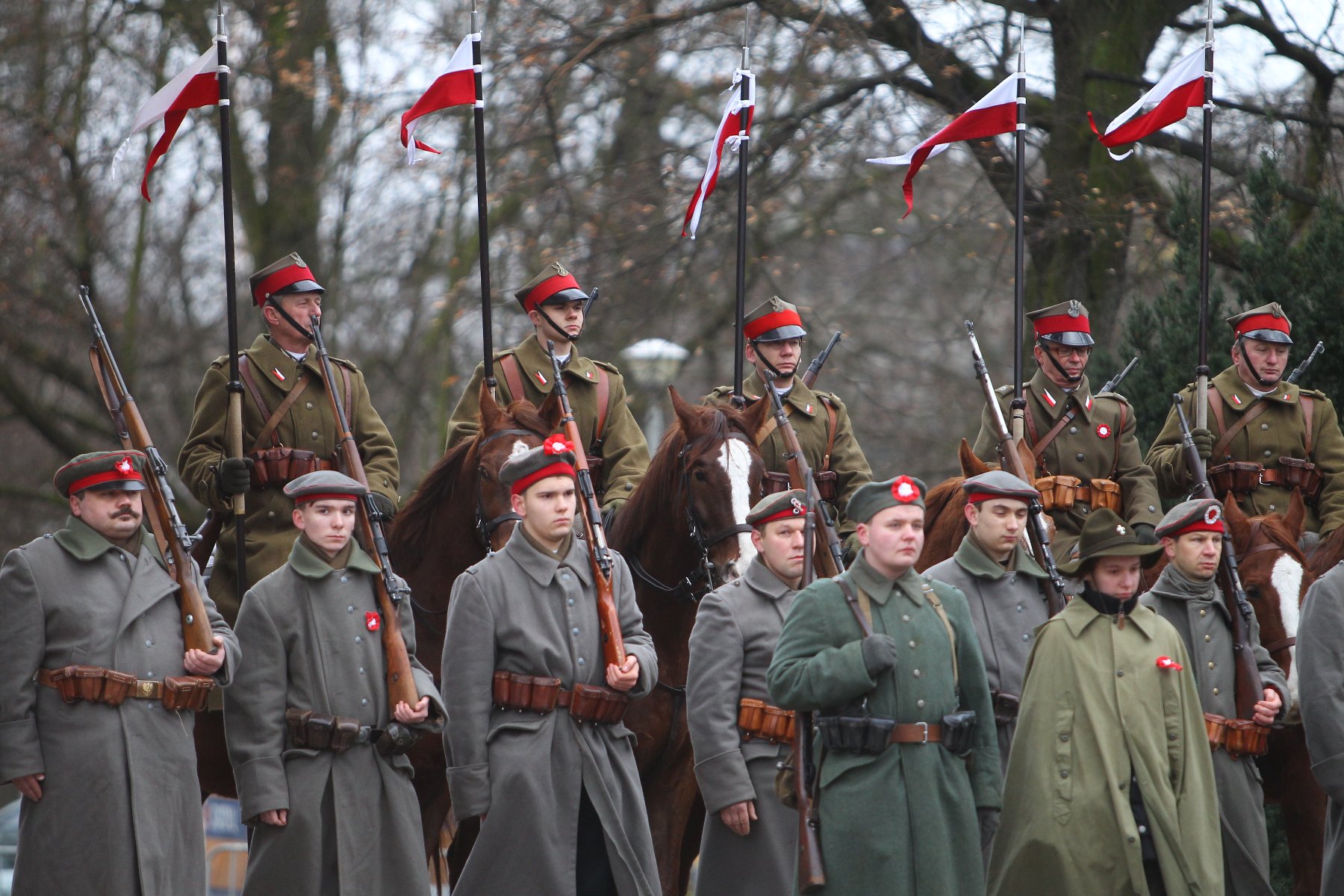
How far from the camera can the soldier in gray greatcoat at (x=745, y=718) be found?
7.24m

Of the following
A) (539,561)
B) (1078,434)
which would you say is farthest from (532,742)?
(1078,434)

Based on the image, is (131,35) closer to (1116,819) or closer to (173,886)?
(173,886)

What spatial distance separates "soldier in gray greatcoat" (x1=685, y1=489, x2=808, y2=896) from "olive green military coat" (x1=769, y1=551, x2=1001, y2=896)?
2.50ft

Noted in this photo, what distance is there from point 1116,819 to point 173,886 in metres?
3.52

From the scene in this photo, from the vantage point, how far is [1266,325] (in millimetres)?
10578

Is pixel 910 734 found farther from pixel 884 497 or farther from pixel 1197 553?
pixel 1197 553

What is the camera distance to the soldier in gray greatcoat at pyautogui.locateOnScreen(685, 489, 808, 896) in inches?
285

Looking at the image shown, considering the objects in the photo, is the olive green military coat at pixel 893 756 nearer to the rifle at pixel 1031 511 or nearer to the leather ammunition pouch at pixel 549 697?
the leather ammunition pouch at pixel 549 697

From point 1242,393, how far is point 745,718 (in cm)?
459

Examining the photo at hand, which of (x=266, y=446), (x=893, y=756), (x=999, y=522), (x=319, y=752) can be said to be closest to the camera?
(x=893, y=756)

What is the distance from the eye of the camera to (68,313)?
18.5 meters

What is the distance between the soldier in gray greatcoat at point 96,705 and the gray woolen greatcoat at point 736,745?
1812 mm

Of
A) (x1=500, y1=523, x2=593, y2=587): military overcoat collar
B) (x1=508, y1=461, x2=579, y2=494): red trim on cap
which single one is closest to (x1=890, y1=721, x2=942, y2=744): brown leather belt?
(x1=500, y1=523, x2=593, y2=587): military overcoat collar

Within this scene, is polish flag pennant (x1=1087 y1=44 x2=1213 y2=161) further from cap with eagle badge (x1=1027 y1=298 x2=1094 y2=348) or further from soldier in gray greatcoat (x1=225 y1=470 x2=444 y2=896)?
soldier in gray greatcoat (x1=225 y1=470 x2=444 y2=896)
